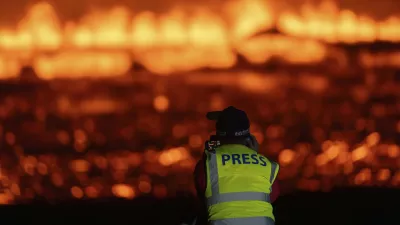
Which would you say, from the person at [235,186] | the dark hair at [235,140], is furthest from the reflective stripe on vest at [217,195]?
the dark hair at [235,140]

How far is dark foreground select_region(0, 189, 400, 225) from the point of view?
322 inches

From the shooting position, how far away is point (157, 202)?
28.6 feet

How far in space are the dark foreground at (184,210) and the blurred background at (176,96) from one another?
0.18ft

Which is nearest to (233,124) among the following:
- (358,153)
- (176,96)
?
(176,96)

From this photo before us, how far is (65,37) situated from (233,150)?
17.0ft

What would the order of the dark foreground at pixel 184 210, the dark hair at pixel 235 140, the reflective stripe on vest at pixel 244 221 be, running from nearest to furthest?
1. the reflective stripe on vest at pixel 244 221
2. the dark hair at pixel 235 140
3. the dark foreground at pixel 184 210

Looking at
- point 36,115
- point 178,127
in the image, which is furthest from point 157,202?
point 36,115

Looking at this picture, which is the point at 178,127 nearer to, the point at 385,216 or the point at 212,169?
the point at 385,216

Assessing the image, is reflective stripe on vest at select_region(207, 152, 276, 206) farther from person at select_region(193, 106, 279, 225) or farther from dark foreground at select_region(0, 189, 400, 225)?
dark foreground at select_region(0, 189, 400, 225)

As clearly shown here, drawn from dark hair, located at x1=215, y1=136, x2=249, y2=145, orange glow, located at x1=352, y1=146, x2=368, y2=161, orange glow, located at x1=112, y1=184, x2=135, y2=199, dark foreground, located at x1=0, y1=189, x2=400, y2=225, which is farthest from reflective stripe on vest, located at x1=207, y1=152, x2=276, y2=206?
orange glow, located at x1=352, y1=146, x2=368, y2=161

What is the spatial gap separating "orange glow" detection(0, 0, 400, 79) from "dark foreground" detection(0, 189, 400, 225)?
142 centimetres

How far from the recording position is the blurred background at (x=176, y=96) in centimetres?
879

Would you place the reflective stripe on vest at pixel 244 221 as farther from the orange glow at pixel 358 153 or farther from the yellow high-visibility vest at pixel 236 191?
the orange glow at pixel 358 153

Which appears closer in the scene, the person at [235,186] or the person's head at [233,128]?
the person at [235,186]
